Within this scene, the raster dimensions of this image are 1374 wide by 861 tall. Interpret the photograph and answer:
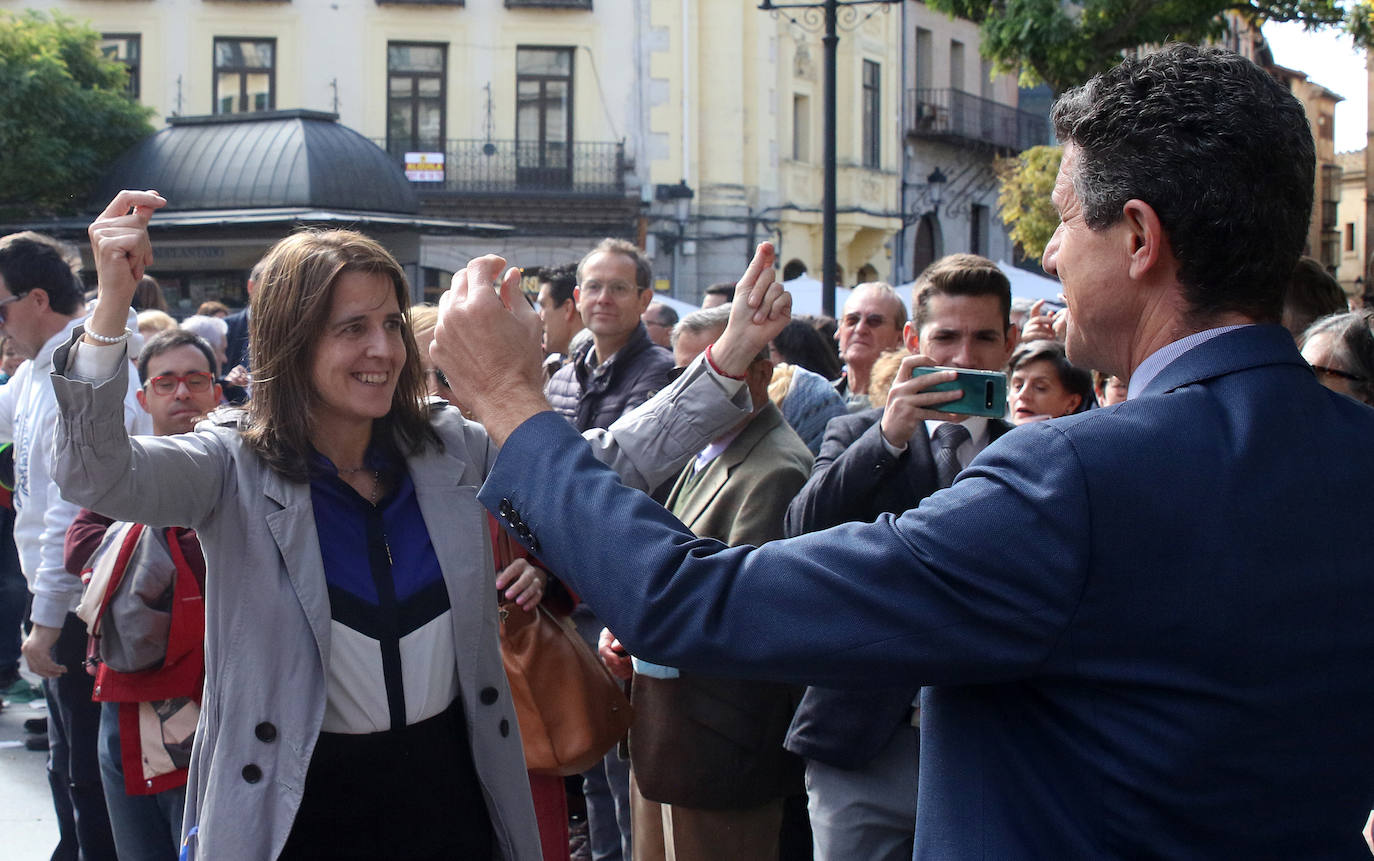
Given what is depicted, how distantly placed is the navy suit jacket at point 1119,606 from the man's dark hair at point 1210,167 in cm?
8

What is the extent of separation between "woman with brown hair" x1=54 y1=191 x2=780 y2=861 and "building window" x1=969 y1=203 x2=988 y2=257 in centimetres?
3005

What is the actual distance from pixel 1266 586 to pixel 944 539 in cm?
35

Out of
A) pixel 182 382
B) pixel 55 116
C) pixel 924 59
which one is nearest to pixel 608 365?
pixel 182 382

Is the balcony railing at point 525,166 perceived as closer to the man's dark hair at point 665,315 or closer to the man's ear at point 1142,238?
the man's dark hair at point 665,315

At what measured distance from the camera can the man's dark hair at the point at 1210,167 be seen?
Answer: 153 centimetres

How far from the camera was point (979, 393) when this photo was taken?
117 inches

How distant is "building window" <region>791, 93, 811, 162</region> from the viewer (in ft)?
85.4

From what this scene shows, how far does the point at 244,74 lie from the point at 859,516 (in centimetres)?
2374

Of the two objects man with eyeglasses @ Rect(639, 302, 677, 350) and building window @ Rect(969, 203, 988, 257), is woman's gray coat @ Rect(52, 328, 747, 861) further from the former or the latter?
building window @ Rect(969, 203, 988, 257)

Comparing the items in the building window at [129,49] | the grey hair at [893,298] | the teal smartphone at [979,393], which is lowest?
the teal smartphone at [979,393]

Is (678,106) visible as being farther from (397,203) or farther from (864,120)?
(397,203)

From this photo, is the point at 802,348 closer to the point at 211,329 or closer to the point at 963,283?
the point at 963,283

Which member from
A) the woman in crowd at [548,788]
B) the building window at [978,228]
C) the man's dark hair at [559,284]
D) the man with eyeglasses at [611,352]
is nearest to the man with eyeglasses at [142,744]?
the woman in crowd at [548,788]

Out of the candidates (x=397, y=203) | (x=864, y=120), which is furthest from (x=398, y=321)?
(x=864, y=120)
